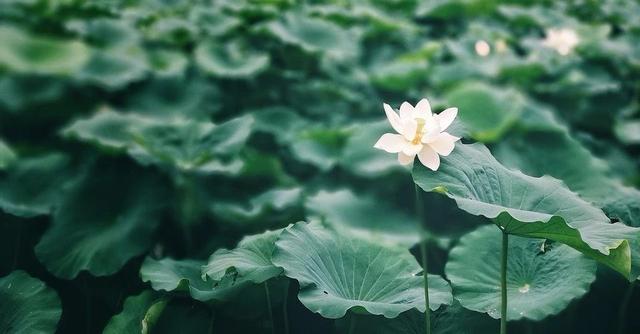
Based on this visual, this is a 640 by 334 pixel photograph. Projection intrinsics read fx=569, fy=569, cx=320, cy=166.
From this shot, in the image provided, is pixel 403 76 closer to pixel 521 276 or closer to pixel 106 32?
pixel 106 32

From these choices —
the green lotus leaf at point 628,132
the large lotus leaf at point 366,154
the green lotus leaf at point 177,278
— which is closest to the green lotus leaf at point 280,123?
the large lotus leaf at point 366,154

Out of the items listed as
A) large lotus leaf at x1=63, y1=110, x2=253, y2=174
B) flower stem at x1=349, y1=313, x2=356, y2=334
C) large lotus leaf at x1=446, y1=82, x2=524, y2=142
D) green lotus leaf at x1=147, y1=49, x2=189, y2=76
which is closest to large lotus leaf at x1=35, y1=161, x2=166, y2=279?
large lotus leaf at x1=63, y1=110, x2=253, y2=174

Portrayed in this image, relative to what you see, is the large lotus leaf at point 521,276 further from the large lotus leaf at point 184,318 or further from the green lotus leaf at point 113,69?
the green lotus leaf at point 113,69

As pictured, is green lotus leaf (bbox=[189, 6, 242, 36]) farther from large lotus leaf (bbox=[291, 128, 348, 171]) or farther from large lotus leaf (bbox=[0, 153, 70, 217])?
large lotus leaf (bbox=[0, 153, 70, 217])

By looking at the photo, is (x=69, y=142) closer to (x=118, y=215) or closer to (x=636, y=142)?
(x=118, y=215)

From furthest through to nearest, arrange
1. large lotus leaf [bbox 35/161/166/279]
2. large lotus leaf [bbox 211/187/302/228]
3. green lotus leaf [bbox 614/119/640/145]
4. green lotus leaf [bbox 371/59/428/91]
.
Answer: green lotus leaf [bbox 371/59/428/91]
green lotus leaf [bbox 614/119/640/145]
large lotus leaf [bbox 211/187/302/228]
large lotus leaf [bbox 35/161/166/279]

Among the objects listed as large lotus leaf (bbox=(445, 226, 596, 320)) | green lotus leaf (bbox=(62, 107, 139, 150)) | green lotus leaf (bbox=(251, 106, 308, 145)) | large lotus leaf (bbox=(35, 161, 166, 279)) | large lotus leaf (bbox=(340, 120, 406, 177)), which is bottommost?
green lotus leaf (bbox=(251, 106, 308, 145))

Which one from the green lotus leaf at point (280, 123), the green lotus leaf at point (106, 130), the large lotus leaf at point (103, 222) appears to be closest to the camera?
the large lotus leaf at point (103, 222)
